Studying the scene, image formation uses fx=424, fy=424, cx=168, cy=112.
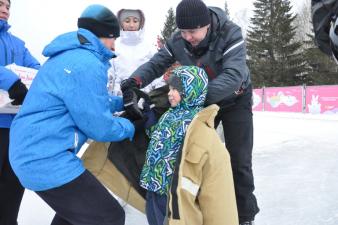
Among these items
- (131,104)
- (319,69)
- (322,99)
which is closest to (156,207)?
(131,104)

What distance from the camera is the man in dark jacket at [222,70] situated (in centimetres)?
250

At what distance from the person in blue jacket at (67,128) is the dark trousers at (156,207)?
1.23 ft

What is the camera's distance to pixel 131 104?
2404 millimetres

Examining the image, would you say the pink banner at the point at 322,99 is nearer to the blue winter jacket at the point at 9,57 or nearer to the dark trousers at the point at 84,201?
the blue winter jacket at the point at 9,57

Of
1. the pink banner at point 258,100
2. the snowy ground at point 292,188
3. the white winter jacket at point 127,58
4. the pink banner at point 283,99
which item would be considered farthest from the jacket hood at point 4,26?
the pink banner at point 258,100

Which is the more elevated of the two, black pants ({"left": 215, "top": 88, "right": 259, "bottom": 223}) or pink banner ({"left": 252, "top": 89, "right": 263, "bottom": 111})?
black pants ({"left": 215, "top": 88, "right": 259, "bottom": 223})

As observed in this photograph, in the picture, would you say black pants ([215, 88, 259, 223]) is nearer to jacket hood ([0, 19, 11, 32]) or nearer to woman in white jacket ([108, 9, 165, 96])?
woman in white jacket ([108, 9, 165, 96])

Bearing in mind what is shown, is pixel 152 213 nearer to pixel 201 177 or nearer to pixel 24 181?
pixel 201 177

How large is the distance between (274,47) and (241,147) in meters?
36.5

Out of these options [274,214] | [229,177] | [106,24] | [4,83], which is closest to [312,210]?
[274,214]

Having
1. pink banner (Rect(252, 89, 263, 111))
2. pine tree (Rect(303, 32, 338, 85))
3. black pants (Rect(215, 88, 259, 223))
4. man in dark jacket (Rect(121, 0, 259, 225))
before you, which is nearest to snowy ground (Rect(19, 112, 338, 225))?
black pants (Rect(215, 88, 259, 223))

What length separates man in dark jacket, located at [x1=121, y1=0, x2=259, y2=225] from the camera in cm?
250

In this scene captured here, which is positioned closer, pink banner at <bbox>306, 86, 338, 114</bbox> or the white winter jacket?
the white winter jacket

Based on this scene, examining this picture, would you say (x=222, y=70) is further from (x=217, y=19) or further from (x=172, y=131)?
(x=172, y=131)
